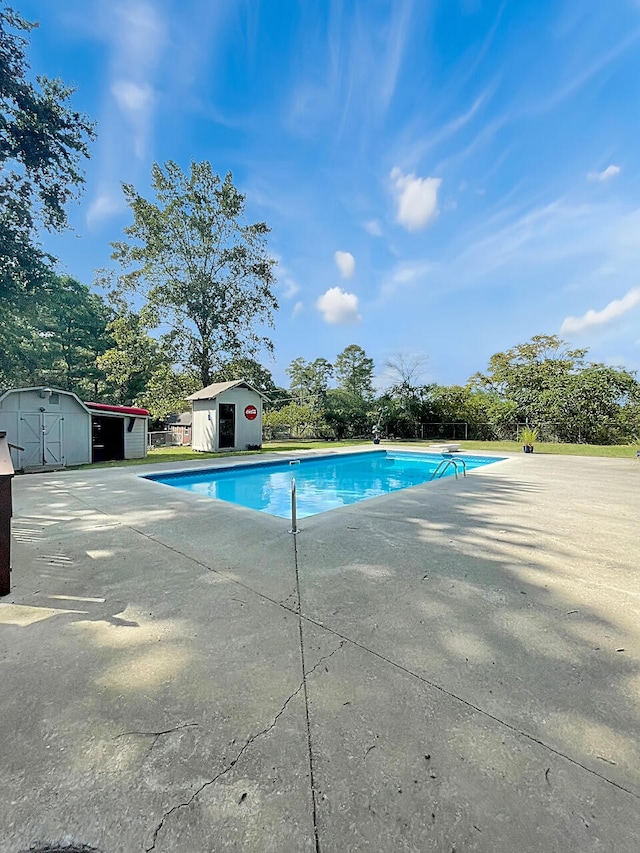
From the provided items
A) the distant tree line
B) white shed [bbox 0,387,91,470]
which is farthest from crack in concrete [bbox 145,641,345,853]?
the distant tree line

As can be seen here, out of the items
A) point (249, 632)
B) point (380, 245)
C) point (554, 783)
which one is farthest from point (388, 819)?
point (380, 245)

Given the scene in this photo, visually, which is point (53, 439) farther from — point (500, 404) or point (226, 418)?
point (500, 404)

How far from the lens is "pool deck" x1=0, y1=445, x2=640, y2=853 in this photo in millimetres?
1109

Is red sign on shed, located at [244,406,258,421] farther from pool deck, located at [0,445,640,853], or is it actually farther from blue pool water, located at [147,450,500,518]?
pool deck, located at [0,445,640,853]

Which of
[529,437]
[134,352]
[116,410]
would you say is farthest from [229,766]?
[134,352]

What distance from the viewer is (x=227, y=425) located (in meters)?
15.0

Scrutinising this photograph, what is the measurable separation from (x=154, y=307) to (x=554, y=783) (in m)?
22.6

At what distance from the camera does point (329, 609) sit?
8.03 feet

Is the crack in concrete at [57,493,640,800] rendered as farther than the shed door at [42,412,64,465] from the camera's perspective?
No

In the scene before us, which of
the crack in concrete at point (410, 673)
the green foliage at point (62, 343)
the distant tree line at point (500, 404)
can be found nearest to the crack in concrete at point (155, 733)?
the crack in concrete at point (410, 673)

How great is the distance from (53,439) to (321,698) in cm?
1154

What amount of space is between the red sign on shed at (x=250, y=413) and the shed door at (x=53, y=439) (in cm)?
654

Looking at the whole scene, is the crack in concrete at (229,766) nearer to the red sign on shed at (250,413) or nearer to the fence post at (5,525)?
the fence post at (5,525)

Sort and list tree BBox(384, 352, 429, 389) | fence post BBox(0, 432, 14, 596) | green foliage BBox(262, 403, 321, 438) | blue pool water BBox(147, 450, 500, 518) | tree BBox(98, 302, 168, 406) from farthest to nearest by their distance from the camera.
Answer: green foliage BBox(262, 403, 321, 438) < tree BBox(384, 352, 429, 389) < tree BBox(98, 302, 168, 406) < blue pool water BBox(147, 450, 500, 518) < fence post BBox(0, 432, 14, 596)
